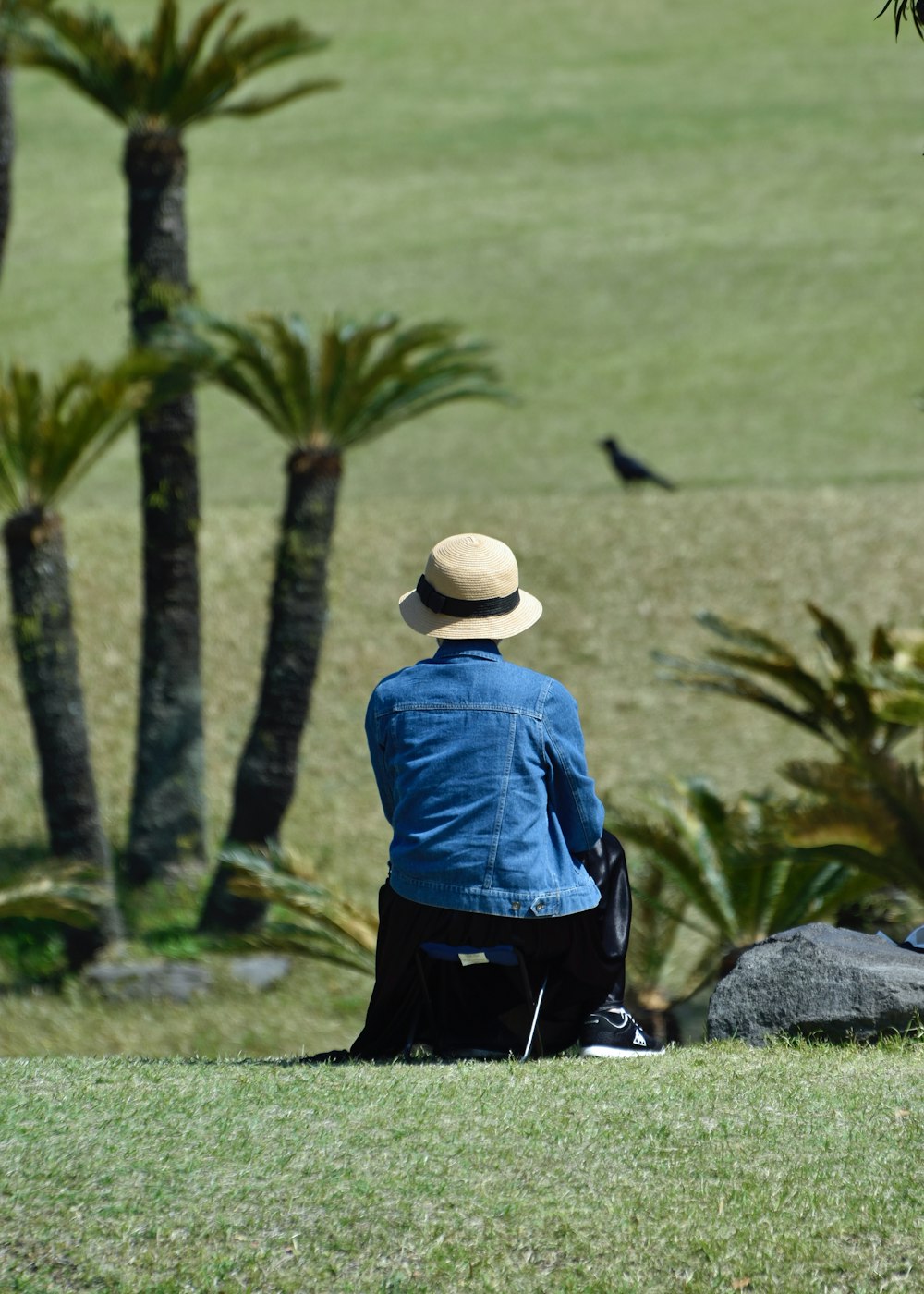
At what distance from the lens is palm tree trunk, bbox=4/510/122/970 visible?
11.1m

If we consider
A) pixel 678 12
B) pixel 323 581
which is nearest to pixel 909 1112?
pixel 323 581

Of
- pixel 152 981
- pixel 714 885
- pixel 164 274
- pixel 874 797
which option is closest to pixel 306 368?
pixel 164 274

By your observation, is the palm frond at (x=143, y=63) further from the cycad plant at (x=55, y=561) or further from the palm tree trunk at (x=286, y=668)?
the palm tree trunk at (x=286, y=668)

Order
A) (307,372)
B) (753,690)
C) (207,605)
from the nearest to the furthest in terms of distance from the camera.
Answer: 1. (753,690)
2. (307,372)
3. (207,605)

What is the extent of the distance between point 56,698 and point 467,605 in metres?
7.42

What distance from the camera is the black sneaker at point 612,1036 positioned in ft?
16.1

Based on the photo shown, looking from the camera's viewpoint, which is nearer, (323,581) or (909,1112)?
(909,1112)

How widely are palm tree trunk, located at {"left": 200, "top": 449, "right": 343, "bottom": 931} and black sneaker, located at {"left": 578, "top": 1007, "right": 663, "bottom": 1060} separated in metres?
6.84

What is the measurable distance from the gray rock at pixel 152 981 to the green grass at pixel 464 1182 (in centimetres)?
635

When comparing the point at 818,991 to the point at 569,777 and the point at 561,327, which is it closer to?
the point at 569,777

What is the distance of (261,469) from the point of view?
23.2 m

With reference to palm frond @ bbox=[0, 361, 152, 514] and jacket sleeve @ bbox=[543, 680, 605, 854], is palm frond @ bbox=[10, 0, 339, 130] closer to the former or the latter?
palm frond @ bbox=[0, 361, 152, 514]

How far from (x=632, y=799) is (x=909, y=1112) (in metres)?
9.47

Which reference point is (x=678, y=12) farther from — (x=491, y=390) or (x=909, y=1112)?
(x=909, y=1112)
